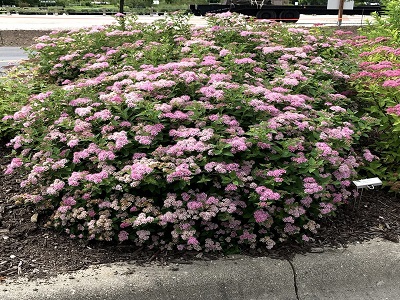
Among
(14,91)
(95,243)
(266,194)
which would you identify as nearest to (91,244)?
(95,243)

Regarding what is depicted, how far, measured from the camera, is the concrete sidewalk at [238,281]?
2691mm

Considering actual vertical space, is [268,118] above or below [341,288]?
above

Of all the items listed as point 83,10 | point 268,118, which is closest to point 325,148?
point 268,118

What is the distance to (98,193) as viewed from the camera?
3174mm

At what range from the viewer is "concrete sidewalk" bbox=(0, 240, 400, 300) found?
269 cm

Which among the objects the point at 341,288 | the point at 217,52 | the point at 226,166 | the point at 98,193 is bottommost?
the point at 341,288

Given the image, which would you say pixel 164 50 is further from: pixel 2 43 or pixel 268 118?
pixel 2 43

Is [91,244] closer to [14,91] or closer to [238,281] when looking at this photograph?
[238,281]

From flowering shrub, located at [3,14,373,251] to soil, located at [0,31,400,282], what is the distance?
0.09m

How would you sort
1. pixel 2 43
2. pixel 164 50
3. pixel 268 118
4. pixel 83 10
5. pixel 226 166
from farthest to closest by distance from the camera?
pixel 83 10, pixel 2 43, pixel 164 50, pixel 268 118, pixel 226 166

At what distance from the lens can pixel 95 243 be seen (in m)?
3.22

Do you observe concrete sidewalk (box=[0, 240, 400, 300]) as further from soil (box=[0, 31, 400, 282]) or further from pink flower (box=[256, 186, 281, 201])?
pink flower (box=[256, 186, 281, 201])

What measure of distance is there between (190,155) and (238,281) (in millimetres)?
947

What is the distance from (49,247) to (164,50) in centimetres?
247
